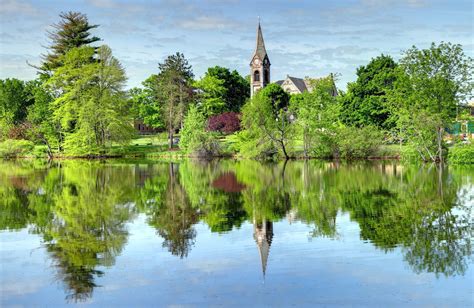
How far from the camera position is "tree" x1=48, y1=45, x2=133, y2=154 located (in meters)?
61.5

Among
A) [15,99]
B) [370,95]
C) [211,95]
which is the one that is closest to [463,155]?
[370,95]

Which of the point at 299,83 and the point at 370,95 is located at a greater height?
the point at 299,83

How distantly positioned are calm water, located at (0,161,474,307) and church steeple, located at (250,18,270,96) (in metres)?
77.9

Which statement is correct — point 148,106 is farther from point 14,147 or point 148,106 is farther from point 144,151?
point 14,147

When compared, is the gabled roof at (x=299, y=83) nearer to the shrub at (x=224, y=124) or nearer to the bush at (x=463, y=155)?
the shrub at (x=224, y=124)

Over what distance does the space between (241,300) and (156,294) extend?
1576mm

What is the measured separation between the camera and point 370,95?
59812mm

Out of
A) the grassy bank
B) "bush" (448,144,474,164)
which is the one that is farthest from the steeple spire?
"bush" (448,144,474,164)

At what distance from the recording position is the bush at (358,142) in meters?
52.8

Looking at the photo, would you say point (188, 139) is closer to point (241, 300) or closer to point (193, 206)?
point (193, 206)

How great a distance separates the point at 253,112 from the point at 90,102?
1793cm

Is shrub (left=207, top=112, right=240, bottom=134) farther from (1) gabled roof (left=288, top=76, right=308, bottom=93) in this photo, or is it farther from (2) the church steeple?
(1) gabled roof (left=288, top=76, right=308, bottom=93)

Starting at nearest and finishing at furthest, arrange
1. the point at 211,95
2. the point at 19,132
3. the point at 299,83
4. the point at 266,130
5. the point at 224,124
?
1. the point at 266,130
2. the point at 19,132
3. the point at 224,124
4. the point at 211,95
5. the point at 299,83

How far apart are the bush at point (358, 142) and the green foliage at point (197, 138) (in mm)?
13635
